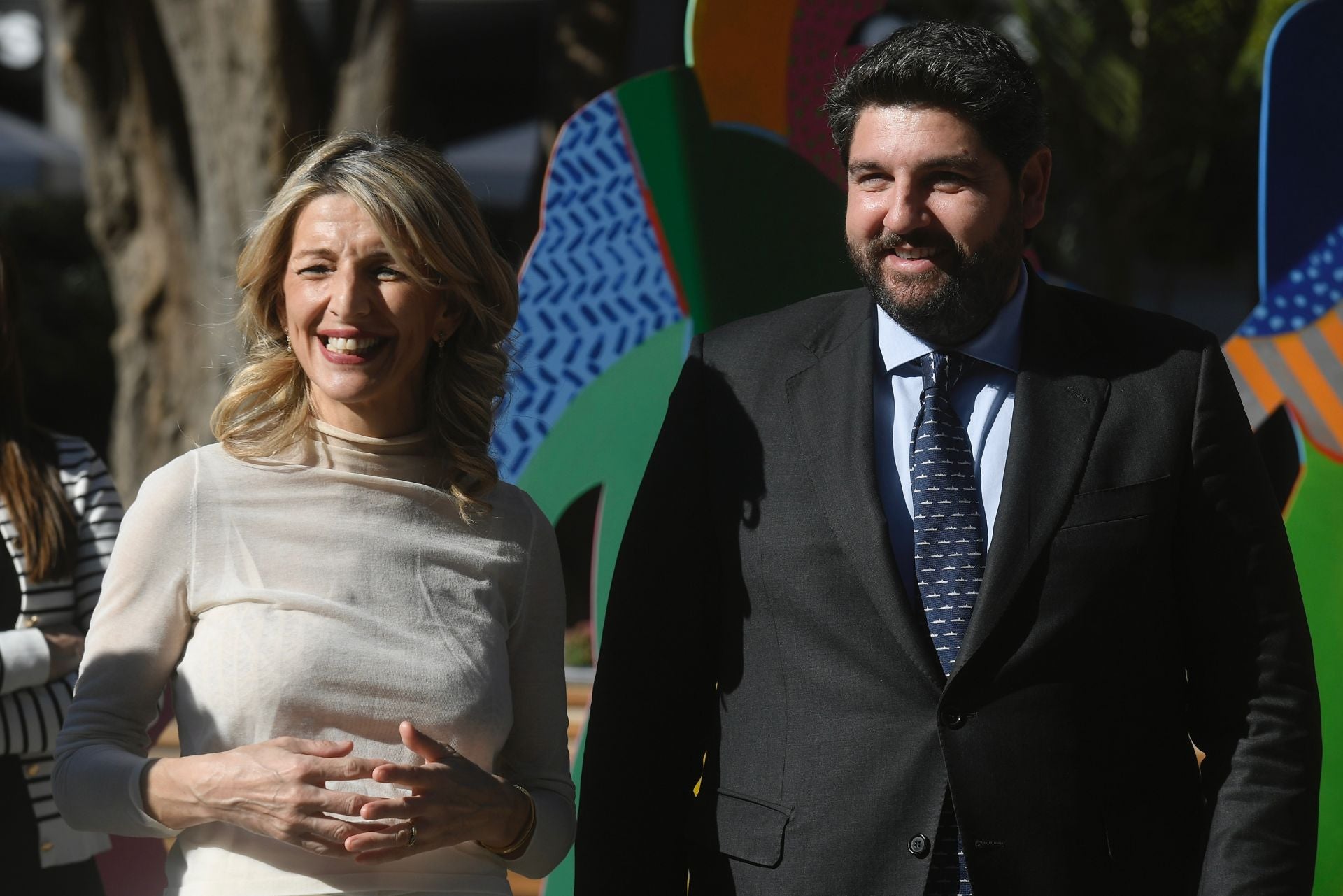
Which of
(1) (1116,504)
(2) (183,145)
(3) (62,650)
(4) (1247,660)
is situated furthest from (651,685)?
(2) (183,145)

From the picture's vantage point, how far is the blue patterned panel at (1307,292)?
11.4ft

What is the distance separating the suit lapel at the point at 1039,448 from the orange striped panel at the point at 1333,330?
4.80 ft

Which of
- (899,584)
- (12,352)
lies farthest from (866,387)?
(12,352)

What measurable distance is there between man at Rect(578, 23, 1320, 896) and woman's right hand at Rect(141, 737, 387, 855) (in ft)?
1.43

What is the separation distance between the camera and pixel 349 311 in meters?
2.22

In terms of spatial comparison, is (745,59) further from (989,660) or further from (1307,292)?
(989,660)

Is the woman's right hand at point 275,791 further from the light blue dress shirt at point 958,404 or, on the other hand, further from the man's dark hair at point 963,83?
the man's dark hair at point 963,83

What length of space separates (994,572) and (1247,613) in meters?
0.40

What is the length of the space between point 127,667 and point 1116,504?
4.79 feet

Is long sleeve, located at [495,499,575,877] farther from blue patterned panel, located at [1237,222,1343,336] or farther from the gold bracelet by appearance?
blue patterned panel, located at [1237,222,1343,336]

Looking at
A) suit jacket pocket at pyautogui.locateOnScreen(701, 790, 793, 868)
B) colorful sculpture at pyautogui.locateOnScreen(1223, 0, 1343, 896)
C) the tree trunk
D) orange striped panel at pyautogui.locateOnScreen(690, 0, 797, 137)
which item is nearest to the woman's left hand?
suit jacket pocket at pyautogui.locateOnScreen(701, 790, 793, 868)

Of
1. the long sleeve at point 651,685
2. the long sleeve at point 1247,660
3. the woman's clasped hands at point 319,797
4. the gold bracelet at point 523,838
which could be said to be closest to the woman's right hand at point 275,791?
the woman's clasped hands at point 319,797

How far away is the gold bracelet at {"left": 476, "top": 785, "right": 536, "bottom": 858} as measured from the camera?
2227mm

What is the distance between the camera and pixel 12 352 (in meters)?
3.05
